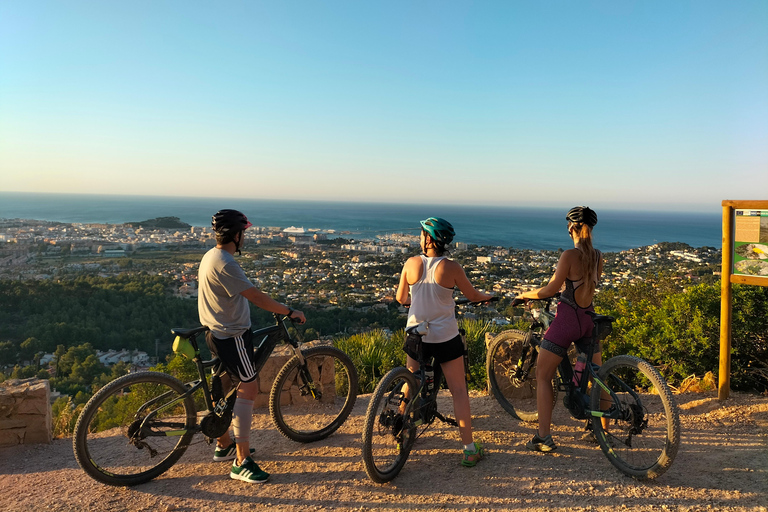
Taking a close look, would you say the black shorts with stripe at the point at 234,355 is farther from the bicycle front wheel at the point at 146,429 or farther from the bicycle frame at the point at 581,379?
the bicycle frame at the point at 581,379

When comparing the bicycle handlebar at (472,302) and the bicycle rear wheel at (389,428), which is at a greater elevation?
the bicycle handlebar at (472,302)

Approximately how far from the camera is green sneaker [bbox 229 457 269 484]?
10.9 ft

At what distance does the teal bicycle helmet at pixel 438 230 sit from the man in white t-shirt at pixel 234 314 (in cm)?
127

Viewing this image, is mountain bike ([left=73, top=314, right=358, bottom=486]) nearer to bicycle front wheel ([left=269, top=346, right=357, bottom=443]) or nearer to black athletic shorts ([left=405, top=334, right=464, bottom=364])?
bicycle front wheel ([left=269, top=346, right=357, bottom=443])

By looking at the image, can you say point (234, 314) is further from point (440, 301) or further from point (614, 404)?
point (614, 404)

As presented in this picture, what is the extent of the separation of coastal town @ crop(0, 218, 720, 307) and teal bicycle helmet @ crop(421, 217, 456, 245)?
7674 mm

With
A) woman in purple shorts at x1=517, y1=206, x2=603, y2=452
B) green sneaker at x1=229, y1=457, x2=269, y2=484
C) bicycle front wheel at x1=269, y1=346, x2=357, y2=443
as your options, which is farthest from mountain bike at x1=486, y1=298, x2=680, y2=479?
green sneaker at x1=229, y1=457, x2=269, y2=484

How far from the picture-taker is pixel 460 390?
3.49 meters

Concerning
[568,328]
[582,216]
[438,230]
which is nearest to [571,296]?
[568,328]

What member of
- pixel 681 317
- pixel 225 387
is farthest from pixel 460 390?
pixel 681 317

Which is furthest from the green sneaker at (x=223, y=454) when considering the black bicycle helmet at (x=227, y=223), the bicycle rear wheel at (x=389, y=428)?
the black bicycle helmet at (x=227, y=223)

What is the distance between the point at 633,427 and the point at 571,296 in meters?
1.06

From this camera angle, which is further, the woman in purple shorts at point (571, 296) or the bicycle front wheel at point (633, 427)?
the woman in purple shorts at point (571, 296)

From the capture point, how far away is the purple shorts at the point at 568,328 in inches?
138
